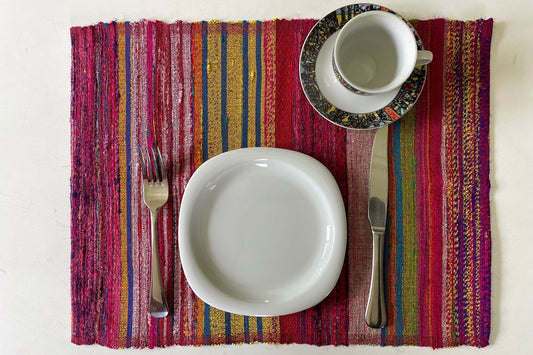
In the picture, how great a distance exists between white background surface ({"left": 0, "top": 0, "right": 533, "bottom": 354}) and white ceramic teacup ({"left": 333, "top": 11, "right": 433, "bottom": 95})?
10cm

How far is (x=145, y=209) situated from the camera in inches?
20.4

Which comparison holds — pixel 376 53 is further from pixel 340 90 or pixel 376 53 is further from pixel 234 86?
pixel 234 86

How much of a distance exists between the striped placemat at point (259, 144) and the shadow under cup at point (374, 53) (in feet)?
0.26

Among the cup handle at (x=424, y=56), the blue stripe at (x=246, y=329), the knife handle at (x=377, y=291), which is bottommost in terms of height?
the blue stripe at (x=246, y=329)

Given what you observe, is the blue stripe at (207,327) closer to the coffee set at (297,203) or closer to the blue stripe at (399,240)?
the coffee set at (297,203)

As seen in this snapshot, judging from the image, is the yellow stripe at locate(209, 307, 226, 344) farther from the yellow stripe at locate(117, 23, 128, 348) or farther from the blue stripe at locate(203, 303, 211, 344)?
the yellow stripe at locate(117, 23, 128, 348)

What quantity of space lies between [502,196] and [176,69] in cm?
47

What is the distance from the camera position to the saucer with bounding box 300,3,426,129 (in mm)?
457

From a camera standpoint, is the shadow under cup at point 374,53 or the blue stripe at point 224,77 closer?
the shadow under cup at point 374,53

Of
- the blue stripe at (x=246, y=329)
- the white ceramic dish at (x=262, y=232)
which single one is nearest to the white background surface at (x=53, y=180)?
the blue stripe at (x=246, y=329)

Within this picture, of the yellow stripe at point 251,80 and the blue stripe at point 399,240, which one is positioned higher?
the yellow stripe at point 251,80

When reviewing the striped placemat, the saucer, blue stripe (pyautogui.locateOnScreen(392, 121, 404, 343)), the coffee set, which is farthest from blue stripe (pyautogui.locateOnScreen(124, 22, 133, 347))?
blue stripe (pyautogui.locateOnScreen(392, 121, 404, 343))

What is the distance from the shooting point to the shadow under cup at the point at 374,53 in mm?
416

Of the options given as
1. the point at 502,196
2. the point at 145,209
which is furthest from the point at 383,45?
the point at 145,209
